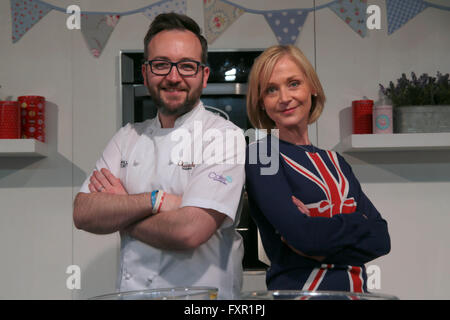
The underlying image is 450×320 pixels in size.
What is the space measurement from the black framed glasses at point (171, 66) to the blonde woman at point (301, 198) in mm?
150

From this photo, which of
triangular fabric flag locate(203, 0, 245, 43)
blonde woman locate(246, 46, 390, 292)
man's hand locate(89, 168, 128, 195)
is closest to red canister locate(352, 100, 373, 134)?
triangular fabric flag locate(203, 0, 245, 43)

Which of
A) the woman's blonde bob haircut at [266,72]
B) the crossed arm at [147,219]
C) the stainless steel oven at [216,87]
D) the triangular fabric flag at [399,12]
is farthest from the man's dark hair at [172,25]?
the triangular fabric flag at [399,12]

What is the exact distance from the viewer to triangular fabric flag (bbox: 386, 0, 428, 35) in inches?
84.4

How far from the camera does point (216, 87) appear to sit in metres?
2.10

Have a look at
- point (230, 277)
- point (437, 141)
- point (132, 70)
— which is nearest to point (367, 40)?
point (437, 141)

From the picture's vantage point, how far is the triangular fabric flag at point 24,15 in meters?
2.14

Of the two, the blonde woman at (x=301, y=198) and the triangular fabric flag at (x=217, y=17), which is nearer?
the blonde woman at (x=301, y=198)

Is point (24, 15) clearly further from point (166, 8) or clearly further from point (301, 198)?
point (301, 198)

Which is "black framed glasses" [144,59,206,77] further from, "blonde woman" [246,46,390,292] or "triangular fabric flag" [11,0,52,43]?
"triangular fabric flag" [11,0,52,43]

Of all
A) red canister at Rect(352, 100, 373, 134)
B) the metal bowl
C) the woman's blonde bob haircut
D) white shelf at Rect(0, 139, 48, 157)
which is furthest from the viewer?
red canister at Rect(352, 100, 373, 134)

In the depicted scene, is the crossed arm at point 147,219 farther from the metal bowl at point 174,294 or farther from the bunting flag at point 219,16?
the bunting flag at point 219,16

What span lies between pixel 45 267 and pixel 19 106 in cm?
67

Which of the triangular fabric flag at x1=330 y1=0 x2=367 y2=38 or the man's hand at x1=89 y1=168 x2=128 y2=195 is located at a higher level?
the triangular fabric flag at x1=330 y1=0 x2=367 y2=38

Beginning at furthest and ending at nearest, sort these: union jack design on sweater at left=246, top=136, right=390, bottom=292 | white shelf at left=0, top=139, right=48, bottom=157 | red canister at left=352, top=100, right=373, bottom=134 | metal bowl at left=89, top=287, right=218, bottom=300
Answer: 1. red canister at left=352, top=100, right=373, bottom=134
2. white shelf at left=0, top=139, right=48, bottom=157
3. union jack design on sweater at left=246, top=136, right=390, bottom=292
4. metal bowl at left=89, top=287, right=218, bottom=300
